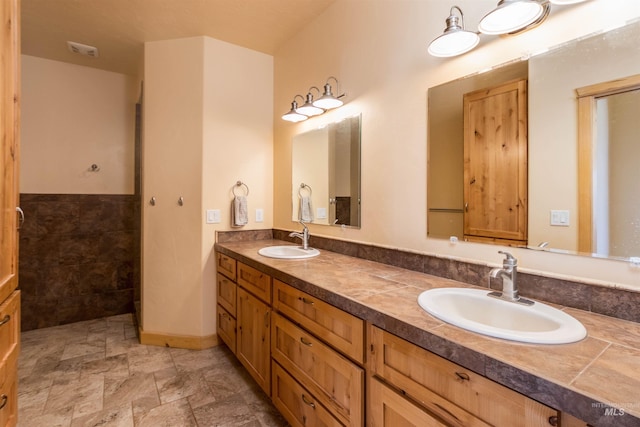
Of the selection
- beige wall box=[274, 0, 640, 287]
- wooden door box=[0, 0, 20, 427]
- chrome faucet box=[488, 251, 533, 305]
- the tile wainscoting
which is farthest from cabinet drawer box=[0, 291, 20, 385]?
the tile wainscoting

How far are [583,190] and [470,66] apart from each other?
2.37 ft

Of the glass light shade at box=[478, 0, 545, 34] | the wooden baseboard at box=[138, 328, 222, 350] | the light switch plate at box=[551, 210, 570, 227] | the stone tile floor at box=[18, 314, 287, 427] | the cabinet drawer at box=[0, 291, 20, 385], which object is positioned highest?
the glass light shade at box=[478, 0, 545, 34]

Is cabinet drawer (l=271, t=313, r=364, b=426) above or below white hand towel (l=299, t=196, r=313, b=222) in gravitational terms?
below

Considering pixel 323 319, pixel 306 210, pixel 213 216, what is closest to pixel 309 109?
pixel 306 210

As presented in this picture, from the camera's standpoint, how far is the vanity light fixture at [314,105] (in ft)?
6.75

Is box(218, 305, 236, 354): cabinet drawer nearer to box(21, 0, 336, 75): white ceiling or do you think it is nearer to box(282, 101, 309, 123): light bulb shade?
box(282, 101, 309, 123): light bulb shade

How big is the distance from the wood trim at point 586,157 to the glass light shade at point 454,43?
18.7 inches

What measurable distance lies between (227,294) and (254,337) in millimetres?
584

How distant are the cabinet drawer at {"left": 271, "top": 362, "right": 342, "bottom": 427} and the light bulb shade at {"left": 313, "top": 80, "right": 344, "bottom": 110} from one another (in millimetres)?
1665

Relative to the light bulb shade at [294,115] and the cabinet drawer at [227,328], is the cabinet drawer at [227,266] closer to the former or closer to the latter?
the cabinet drawer at [227,328]

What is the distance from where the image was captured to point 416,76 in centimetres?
162

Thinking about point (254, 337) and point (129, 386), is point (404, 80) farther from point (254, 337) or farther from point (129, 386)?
point (129, 386)

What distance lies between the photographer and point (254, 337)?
6.26 feet

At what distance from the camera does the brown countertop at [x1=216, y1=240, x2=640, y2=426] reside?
59 centimetres
